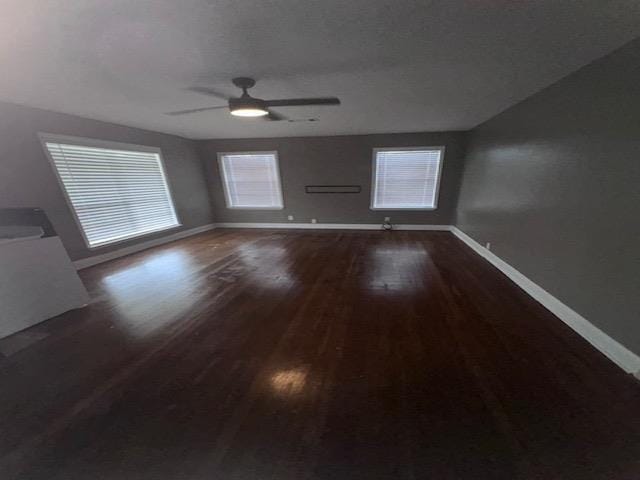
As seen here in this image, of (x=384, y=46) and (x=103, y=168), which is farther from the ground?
(x=384, y=46)

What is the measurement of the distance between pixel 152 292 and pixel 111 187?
7.89 feet

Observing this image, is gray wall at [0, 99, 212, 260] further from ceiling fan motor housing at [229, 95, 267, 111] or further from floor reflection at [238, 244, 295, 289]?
ceiling fan motor housing at [229, 95, 267, 111]

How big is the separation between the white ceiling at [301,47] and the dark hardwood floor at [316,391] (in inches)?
82.7

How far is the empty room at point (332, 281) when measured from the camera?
113 cm

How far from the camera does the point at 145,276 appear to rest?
10.2ft

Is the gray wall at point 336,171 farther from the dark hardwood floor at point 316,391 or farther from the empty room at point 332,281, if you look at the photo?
the dark hardwood floor at point 316,391

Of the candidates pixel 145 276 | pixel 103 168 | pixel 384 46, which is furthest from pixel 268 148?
pixel 384 46

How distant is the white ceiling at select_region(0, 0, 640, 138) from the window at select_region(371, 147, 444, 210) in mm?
2162

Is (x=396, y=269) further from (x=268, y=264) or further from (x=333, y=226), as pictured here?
(x=333, y=226)

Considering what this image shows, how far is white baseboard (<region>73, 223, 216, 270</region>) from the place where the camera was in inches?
136

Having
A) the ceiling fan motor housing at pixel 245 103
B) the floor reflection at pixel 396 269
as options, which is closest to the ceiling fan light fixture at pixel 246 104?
the ceiling fan motor housing at pixel 245 103

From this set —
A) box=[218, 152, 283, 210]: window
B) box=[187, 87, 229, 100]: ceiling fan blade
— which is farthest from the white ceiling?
box=[218, 152, 283, 210]: window

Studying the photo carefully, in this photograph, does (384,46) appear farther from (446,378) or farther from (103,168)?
(103,168)

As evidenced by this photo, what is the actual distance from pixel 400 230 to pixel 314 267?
117 inches
